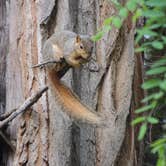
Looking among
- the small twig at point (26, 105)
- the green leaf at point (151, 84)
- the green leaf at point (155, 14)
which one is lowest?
the small twig at point (26, 105)

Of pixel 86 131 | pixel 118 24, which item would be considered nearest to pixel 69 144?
pixel 86 131

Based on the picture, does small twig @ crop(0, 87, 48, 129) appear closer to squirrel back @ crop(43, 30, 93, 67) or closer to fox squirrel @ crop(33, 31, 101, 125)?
fox squirrel @ crop(33, 31, 101, 125)

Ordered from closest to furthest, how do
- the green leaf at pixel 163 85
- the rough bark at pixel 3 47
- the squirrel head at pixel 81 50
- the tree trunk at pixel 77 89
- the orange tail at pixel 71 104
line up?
the green leaf at pixel 163 85 < the squirrel head at pixel 81 50 < the orange tail at pixel 71 104 < the tree trunk at pixel 77 89 < the rough bark at pixel 3 47

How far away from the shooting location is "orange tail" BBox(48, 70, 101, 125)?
8.21 ft

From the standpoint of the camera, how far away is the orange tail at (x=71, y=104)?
2.50m

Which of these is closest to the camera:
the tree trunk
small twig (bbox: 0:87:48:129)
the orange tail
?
the orange tail

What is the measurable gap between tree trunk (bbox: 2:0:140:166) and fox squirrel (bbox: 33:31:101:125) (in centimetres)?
14

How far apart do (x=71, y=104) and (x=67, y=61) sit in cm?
26

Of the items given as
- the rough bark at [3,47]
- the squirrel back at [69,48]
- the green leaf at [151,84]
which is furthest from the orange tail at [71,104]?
the green leaf at [151,84]

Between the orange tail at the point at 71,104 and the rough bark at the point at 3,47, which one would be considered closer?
the orange tail at the point at 71,104

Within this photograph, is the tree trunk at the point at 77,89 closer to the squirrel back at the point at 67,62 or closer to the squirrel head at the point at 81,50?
the squirrel back at the point at 67,62

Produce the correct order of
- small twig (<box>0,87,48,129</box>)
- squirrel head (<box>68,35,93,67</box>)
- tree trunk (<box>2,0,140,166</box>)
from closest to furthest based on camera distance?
1. squirrel head (<box>68,35,93,67</box>)
2. small twig (<box>0,87,48,129</box>)
3. tree trunk (<box>2,0,140,166</box>)

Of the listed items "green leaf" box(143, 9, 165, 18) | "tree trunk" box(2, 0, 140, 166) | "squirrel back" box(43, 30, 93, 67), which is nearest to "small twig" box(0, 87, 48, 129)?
"tree trunk" box(2, 0, 140, 166)

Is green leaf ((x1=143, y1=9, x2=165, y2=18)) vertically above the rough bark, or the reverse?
green leaf ((x1=143, y1=9, x2=165, y2=18))
